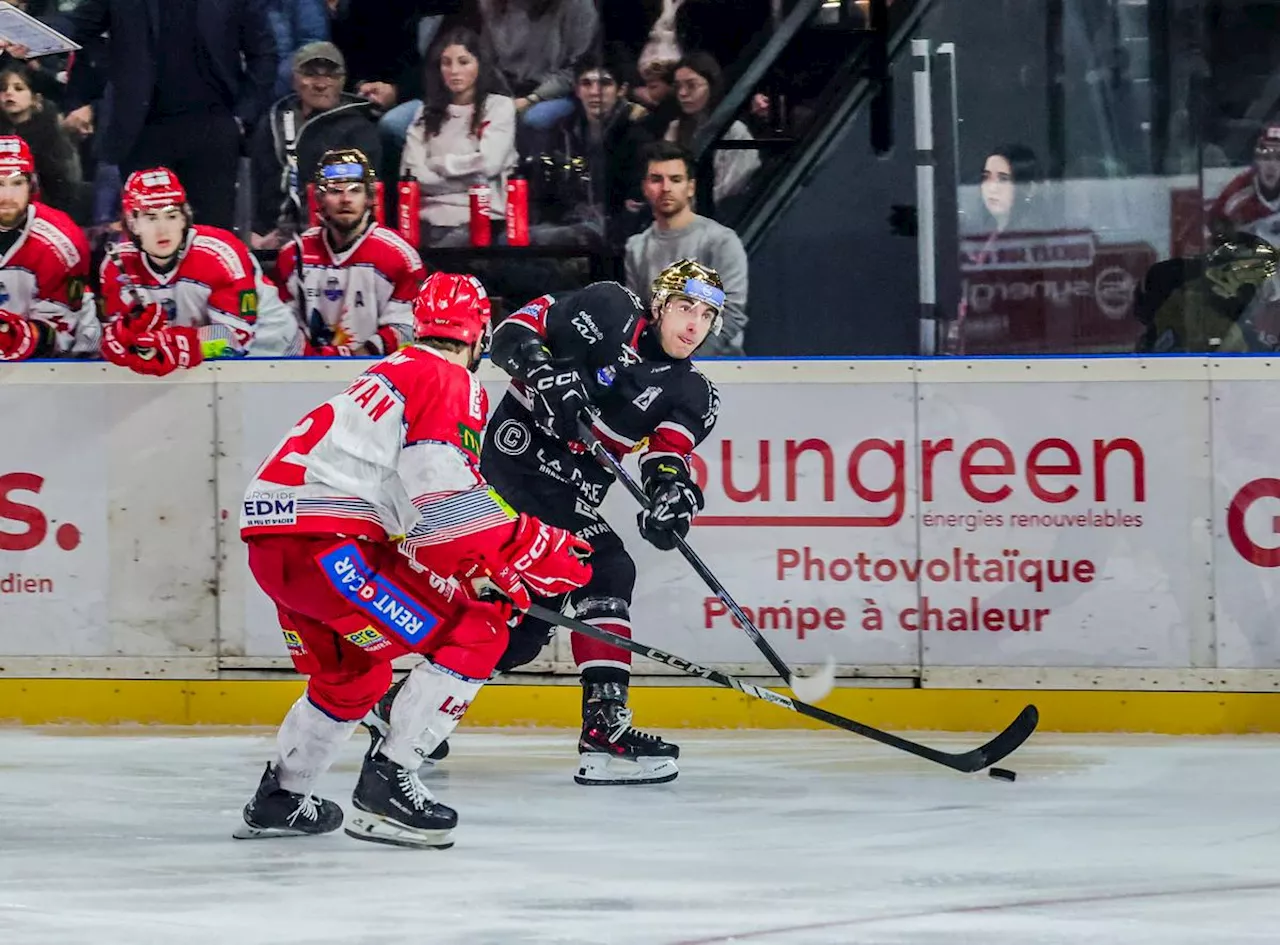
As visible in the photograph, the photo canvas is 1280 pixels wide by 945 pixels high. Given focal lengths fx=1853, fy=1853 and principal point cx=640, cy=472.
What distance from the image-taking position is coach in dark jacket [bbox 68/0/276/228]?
5.54 metres

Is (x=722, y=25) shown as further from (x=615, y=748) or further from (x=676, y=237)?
(x=615, y=748)

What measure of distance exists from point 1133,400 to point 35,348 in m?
2.96

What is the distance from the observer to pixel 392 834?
3.61 meters

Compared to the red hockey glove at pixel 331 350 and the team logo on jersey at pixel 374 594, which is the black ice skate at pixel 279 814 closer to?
the team logo on jersey at pixel 374 594

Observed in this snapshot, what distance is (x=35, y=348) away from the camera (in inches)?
202

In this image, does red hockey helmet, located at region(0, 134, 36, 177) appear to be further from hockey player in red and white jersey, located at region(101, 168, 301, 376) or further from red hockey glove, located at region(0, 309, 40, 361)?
red hockey glove, located at region(0, 309, 40, 361)

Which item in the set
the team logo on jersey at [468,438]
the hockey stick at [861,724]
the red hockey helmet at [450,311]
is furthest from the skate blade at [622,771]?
the red hockey helmet at [450,311]

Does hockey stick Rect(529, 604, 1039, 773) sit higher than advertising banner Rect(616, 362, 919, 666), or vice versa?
advertising banner Rect(616, 362, 919, 666)

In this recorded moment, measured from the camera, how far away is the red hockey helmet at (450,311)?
3512 mm

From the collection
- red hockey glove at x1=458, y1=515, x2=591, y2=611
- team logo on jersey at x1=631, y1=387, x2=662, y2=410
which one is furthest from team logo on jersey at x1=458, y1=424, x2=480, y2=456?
team logo on jersey at x1=631, y1=387, x2=662, y2=410

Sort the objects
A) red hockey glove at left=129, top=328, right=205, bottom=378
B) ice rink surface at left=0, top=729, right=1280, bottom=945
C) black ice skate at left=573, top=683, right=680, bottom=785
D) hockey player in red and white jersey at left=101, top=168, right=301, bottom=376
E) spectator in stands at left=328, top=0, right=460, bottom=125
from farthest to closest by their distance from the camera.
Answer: spectator in stands at left=328, top=0, right=460, bottom=125 < hockey player in red and white jersey at left=101, top=168, right=301, bottom=376 < red hockey glove at left=129, top=328, right=205, bottom=378 < black ice skate at left=573, top=683, right=680, bottom=785 < ice rink surface at left=0, top=729, right=1280, bottom=945

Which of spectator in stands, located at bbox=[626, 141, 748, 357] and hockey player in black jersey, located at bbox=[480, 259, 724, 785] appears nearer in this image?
hockey player in black jersey, located at bbox=[480, 259, 724, 785]

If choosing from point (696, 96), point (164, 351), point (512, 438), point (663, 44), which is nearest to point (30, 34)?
point (164, 351)

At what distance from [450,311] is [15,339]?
2091 millimetres
